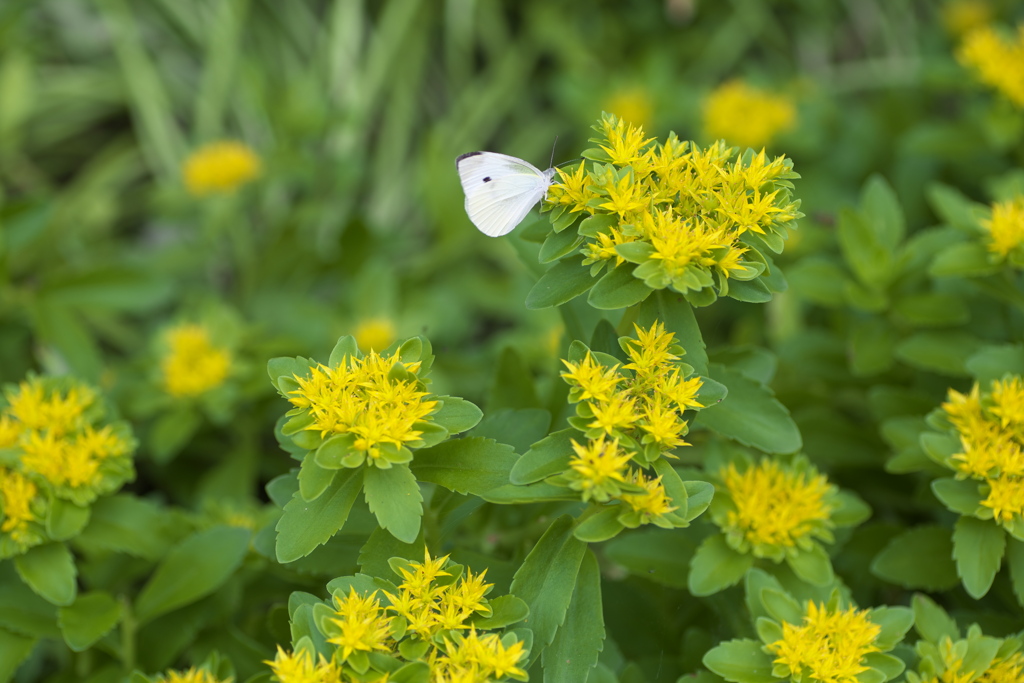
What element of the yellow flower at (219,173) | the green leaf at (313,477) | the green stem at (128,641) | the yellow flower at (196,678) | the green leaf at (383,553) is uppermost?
the yellow flower at (219,173)

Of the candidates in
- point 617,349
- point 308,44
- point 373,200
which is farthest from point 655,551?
point 308,44

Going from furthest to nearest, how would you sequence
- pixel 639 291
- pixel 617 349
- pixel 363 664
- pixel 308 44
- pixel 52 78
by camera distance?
pixel 308 44 → pixel 52 78 → pixel 617 349 → pixel 639 291 → pixel 363 664

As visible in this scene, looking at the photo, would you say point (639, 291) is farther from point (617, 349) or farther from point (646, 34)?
point (646, 34)

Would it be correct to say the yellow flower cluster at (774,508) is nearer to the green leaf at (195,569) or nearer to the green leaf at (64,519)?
the green leaf at (195,569)

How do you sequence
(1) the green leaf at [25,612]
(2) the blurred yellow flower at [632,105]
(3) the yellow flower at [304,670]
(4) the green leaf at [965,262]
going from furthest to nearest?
(2) the blurred yellow flower at [632,105]
(4) the green leaf at [965,262]
(1) the green leaf at [25,612]
(3) the yellow flower at [304,670]

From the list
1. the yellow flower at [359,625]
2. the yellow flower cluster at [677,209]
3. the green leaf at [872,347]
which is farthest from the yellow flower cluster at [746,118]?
the yellow flower at [359,625]

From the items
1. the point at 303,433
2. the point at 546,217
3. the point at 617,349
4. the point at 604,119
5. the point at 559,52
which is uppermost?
the point at 559,52

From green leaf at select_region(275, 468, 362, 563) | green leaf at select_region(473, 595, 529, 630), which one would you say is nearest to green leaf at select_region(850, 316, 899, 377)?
green leaf at select_region(473, 595, 529, 630)
